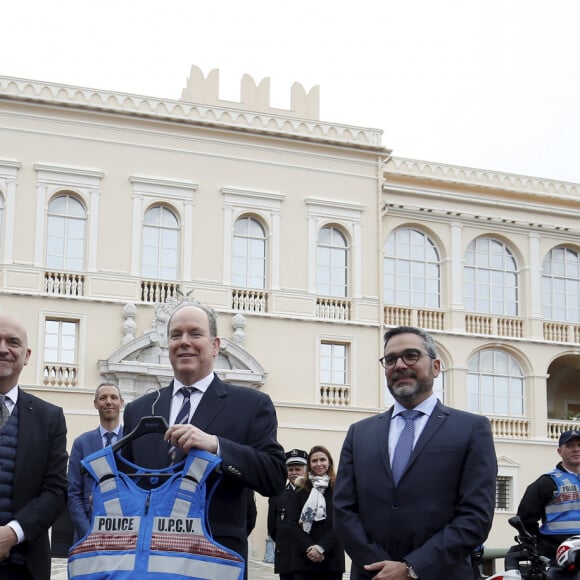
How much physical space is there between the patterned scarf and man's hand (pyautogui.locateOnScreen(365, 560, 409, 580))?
15.8 feet

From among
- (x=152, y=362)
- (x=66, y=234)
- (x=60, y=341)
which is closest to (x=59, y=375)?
(x=60, y=341)

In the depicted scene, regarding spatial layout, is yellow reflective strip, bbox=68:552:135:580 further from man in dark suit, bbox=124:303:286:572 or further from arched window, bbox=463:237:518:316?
arched window, bbox=463:237:518:316

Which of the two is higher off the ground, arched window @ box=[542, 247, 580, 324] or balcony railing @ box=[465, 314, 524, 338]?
arched window @ box=[542, 247, 580, 324]

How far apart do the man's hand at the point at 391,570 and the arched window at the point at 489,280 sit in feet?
91.3

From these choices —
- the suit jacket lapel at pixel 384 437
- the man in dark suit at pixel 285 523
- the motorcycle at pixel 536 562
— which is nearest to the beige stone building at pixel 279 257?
the man in dark suit at pixel 285 523

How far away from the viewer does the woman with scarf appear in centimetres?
1039

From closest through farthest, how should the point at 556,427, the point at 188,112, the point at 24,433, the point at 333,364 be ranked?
the point at 24,433 < the point at 188,112 < the point at 333,364 < the point at 556,427

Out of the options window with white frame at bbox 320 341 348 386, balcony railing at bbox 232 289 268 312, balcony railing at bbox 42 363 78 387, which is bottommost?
balcony railing at bbox 42 363 78 387

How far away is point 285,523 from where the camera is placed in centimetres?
1082

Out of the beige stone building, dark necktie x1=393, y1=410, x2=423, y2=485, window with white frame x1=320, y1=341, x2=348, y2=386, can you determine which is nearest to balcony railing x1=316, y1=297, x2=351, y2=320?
the beige stone building

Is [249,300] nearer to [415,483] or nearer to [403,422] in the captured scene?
[403,422]

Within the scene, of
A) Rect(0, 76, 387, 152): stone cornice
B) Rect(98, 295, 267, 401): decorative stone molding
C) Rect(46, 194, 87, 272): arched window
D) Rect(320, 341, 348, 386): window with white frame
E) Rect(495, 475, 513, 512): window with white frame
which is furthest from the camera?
Rect(495, 475, 513, 512): window with white frame

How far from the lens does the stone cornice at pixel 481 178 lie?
33062mm

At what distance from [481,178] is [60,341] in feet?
43.2
